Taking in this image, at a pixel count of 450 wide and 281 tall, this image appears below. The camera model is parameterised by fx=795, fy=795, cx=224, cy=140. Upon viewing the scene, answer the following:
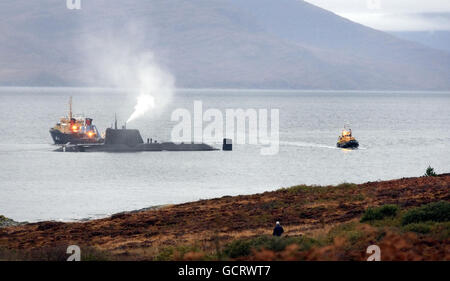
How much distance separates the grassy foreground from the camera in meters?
26.3

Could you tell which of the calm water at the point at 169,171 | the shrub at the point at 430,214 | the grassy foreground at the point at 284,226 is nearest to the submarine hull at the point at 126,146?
the calm water at the point at 169,171

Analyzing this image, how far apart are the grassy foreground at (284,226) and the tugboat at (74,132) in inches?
3519

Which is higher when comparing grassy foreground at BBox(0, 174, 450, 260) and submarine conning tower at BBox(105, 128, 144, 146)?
grassy foreground at BBox(0, 174, 450, 260)

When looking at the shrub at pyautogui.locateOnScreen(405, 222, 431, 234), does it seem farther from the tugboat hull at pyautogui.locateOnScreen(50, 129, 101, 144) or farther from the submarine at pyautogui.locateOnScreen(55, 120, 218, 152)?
the tugboat hull at pyautogui.locateOnScreen(50, 129, 101, 144)

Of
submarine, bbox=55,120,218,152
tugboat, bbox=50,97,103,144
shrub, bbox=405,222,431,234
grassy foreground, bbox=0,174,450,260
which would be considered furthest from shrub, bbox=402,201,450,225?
tugboat, bbox=50,97,103,144

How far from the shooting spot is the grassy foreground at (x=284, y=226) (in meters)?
26.3

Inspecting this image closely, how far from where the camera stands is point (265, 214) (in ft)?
139

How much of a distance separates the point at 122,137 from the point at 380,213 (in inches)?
3708

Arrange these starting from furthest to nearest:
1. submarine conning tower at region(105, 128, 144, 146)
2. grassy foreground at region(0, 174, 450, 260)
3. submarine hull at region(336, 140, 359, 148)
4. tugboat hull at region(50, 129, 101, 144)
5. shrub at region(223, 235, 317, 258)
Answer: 1. tugboat hull at region(50, 129, 101, 144)
2. submarine hull at region(336, 140, 359, 148)
3. submarine conning tower at region(105, 128, 144, 146)
4. grassy foreground at region(0, 174, 450, 260)
5. shrub at region(223, 235, 317, 258)

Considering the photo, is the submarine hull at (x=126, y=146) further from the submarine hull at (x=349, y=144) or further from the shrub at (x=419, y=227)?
the shrub at (x=419, y=227)

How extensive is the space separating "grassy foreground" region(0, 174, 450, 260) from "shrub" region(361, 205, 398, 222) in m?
0.04

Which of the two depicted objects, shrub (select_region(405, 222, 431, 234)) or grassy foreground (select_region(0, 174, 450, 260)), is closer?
grassy foreground (select_region(0, 174, 450, 260))
